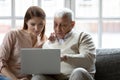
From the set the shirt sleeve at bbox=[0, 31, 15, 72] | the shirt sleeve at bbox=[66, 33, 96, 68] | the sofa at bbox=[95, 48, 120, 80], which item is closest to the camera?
the shirt sleeve at bbox=[66, 33, 96, 68]

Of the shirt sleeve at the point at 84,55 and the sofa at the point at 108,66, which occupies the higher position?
the shirt sleeve at the point at 84,55

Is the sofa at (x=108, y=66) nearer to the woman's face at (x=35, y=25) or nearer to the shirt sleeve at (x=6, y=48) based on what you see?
the woman's face at (x=35, y=25)

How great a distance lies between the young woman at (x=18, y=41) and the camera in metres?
2.28

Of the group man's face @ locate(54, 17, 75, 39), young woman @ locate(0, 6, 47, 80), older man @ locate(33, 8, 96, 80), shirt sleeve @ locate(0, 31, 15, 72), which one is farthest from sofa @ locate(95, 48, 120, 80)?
shirt sleeve @ locate(0, 31, 15, 72)

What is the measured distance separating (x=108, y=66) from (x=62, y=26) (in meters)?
0.58

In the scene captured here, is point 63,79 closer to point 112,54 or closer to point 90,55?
point 90,55

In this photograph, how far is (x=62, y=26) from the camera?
7.35ft

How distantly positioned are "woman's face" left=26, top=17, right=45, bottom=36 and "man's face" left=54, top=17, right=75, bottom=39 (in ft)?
0.42

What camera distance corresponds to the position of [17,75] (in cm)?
233

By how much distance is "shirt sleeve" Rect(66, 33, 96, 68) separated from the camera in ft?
7.03

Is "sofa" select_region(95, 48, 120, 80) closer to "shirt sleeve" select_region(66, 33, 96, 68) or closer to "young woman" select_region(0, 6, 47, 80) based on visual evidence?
"shirt sleeve" select_region(66, 33, 96, 68)

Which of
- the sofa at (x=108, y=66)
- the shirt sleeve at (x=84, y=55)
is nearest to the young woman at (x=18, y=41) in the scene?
the shirt sleeve at (x=84, y=55)

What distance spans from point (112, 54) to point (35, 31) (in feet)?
2.39

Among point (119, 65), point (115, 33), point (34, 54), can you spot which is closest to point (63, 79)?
point (34, 54)
